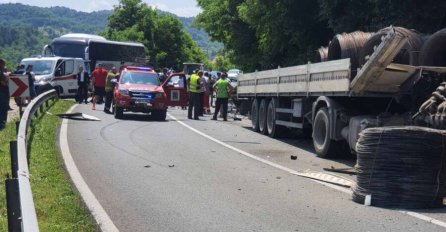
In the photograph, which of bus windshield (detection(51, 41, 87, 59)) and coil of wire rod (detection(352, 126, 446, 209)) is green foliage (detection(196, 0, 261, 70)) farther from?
coil of wire rod (detection(352, 126, 446, 209))

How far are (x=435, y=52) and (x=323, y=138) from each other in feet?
11.5

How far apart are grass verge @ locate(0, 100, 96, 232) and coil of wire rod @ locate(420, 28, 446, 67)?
604 centimetres

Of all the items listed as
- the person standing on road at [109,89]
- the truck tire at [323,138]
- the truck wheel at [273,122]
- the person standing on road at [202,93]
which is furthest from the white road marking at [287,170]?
the person standing on road at [109,89]

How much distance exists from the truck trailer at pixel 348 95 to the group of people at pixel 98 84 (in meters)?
8.18

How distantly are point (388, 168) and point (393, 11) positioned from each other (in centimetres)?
1026

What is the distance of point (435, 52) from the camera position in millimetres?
10602

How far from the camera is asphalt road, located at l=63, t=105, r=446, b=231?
23.1 feet

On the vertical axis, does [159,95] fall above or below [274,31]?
below

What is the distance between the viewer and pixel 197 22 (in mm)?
41281

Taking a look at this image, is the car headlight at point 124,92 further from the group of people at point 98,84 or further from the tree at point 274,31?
the tree at point 274,31

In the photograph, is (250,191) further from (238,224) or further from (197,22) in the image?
(197,22)

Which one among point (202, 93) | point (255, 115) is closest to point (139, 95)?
point (202, 93)

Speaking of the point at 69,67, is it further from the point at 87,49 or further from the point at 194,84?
the point at 194,84

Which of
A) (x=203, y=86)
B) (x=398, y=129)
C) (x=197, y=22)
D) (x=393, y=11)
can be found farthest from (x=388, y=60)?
(x=197, y=22)
